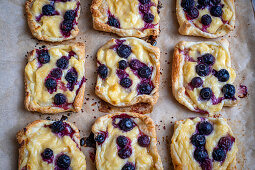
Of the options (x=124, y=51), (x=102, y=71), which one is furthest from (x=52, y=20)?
(x=124, y=51)

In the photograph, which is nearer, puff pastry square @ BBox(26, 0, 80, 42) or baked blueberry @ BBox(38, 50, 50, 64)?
baked blueberry @ BBox(38, 50, 50, 64)

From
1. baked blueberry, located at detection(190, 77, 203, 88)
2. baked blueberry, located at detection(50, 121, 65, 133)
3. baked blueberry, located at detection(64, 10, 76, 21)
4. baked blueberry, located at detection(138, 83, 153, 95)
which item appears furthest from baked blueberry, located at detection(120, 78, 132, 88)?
baked blueberry, located at detection(64, 10, 76, 21)

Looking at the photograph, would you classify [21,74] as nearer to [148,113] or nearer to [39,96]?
[39,96]

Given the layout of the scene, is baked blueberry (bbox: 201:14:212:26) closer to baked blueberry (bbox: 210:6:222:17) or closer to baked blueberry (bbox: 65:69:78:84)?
baked blueberry (bbox: 210:6:222:17)

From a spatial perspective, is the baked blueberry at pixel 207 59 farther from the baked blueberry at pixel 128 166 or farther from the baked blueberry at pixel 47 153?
the baked blueberry at pixel 47 153

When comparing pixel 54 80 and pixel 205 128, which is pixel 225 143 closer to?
pixel 205 128

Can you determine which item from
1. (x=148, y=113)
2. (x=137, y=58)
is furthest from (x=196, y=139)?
(x=137, y=58)

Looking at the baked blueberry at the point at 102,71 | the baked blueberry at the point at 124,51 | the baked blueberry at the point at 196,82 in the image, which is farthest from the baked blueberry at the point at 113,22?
the baked blueberry at the point at 196,82
